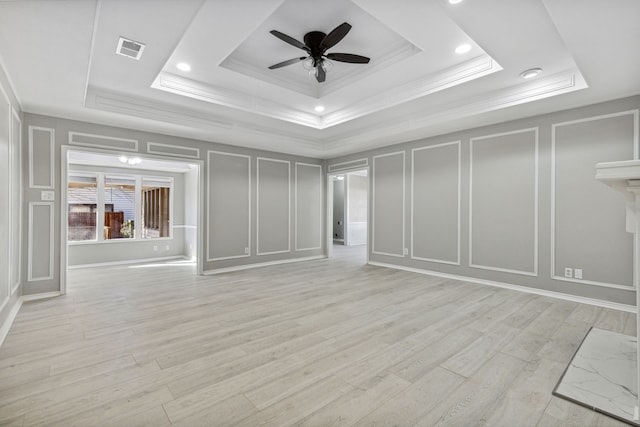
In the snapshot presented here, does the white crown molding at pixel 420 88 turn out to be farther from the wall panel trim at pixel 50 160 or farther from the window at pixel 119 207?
the window at pixel 119 207

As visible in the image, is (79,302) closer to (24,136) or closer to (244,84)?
(24,136)

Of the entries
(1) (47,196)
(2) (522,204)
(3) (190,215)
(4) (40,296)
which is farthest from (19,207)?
(2) (522,204)

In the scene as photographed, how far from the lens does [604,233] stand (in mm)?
3729

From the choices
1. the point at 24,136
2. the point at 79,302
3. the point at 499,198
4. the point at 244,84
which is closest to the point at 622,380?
the point at 499,198

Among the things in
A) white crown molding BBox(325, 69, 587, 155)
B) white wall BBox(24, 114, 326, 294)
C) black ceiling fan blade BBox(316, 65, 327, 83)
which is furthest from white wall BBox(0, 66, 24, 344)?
Result: white crown molding BBox(325, 69, 587, 155)

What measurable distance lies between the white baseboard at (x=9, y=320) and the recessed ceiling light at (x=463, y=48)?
506cm

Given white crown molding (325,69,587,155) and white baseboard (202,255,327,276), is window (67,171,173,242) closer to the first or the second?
white baseboard (202,255,327,276)

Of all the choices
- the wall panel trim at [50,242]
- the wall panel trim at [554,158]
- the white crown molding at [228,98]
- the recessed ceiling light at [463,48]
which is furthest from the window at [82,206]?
the wall panel trim at [554,158]

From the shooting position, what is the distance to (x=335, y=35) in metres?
2.83

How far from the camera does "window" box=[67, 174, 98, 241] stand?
6.57 meters

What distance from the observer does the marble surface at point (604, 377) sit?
1.80 meters

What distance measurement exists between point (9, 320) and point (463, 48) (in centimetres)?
535

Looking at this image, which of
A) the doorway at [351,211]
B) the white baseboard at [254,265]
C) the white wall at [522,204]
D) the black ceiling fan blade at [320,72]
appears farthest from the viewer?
the doorway at [351,211]

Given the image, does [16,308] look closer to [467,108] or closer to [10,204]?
[10,204]
